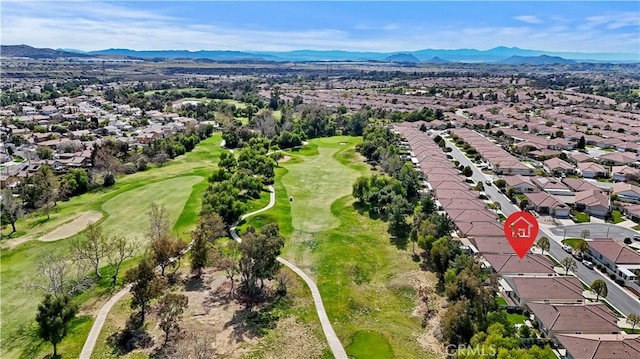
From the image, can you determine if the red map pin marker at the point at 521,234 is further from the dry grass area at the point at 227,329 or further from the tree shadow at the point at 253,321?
the tree shadow at the point at 253,321

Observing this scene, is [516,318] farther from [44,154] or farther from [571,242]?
[44,154]

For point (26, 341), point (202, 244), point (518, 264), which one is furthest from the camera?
point (202, 244)

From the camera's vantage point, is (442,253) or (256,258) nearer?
(256,258)

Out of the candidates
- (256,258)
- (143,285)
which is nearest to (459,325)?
(256,258)

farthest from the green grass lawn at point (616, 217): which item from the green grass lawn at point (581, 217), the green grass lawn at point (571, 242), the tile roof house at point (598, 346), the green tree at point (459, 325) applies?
the green tree at point (459, 325)

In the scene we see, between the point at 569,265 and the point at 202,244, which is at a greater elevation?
the point at 202,244

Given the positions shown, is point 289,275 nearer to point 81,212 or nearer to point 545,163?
point 81,212
